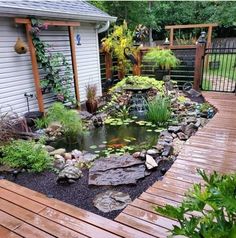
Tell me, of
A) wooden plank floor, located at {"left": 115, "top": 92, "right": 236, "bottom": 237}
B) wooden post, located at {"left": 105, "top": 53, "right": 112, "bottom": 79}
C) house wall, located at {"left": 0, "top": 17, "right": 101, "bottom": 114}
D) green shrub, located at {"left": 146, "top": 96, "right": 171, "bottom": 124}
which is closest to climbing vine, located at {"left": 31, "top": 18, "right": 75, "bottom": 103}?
house wall, located at {"left": 0, "top": 17, "right": 101, "bottom": 114}

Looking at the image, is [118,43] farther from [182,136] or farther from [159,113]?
[182,136]

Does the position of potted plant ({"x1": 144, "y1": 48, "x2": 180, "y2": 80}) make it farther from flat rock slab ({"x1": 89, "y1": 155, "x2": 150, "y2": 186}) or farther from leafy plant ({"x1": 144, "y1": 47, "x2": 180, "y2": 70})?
flat rock slab ({"x1": 89, "y1": 155, "x2": 150, "y2": 186})

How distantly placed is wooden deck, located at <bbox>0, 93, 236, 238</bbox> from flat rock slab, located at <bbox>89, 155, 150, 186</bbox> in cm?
35

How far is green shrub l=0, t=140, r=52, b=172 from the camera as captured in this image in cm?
305

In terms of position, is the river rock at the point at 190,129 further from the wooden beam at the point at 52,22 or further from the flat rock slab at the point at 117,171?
the wooden beam at the point at 52,22

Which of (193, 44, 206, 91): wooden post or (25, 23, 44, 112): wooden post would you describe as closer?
(25, 23, 44, 112): wooden post

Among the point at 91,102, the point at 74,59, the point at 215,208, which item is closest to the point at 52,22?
the point at 74,59

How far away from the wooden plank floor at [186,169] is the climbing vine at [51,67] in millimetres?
2962

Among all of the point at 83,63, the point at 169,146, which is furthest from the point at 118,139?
the point at 83,63

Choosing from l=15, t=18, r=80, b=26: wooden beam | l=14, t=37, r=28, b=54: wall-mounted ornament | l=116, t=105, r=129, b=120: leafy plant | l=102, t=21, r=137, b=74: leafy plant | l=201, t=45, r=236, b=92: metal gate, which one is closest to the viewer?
l=15, t=18, r=80, b=26: wooden beam

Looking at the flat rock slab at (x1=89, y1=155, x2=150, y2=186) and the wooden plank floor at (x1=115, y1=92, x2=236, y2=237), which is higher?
the wooden plank floor at (x1=115, y1=92, x2=236, y2=237)

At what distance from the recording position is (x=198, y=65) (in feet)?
21.9

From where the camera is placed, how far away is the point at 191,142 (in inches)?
138

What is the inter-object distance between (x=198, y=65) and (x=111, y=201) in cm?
534
